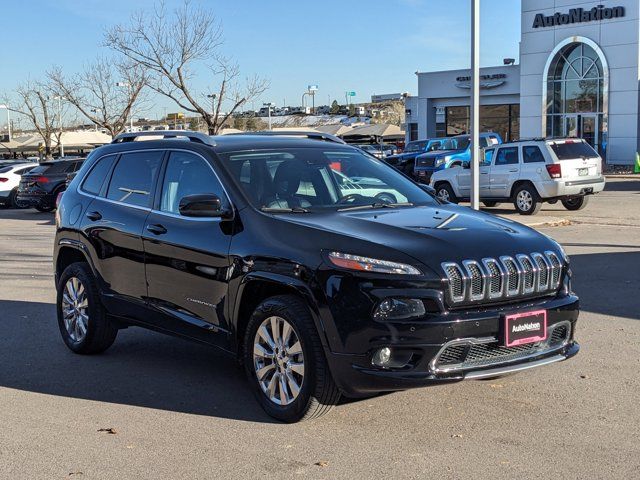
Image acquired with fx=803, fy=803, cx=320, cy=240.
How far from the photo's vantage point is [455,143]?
31.5 meters

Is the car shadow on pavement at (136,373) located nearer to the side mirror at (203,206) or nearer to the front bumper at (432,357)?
the front bumper at (432,357)

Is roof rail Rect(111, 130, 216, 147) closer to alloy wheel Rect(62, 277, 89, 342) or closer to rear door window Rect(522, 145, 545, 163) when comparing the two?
alloy wheel Rect(62, 277, 89, 342)

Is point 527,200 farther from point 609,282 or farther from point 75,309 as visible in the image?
point 75,309

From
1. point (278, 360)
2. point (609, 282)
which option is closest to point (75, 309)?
point (278, 360)

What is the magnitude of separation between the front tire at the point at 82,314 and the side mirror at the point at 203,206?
1771 millimetres

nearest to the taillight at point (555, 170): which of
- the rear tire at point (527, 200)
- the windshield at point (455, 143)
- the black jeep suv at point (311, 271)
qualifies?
the rear tire at point (527, 200)

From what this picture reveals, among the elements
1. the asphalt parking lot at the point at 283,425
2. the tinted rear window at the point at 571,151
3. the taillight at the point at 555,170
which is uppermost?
the tinted rear window at the point at 571,151

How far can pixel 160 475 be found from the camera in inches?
170

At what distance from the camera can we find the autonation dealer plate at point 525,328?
4680 millimetres

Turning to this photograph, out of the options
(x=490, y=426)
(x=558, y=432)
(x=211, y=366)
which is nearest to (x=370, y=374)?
(x=490, y=426)

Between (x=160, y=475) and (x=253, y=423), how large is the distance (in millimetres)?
913

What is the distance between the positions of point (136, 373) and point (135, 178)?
1.58 m

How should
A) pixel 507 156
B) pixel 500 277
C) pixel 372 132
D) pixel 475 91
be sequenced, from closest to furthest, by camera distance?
1. pixel 500 277
2. pixel 475 91
3. pixel 507 156
4. pixel 372 132

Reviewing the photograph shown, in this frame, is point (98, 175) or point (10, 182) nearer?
point (98, 175)
